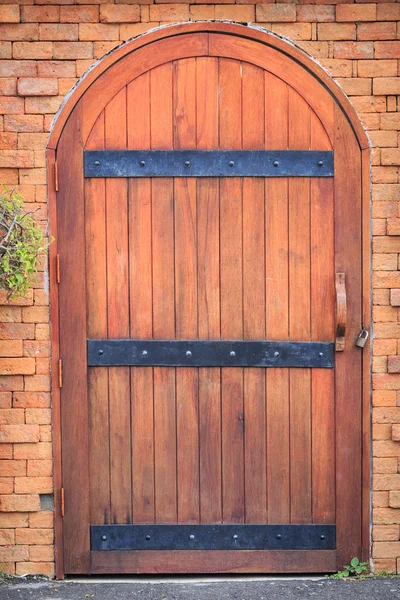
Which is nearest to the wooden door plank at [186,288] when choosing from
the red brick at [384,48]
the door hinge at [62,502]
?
the door hinge at [62,502]

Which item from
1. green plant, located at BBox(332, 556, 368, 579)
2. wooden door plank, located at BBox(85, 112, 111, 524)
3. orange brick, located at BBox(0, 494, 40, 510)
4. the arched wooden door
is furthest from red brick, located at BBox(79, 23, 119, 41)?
green plant, located at BBox(332, 556, 368, 579)

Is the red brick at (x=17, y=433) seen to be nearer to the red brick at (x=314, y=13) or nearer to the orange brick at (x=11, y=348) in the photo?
the orange brick at (x=11, y=348)

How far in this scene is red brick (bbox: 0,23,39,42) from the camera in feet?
13.0

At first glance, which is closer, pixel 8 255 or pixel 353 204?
pixel 8 255

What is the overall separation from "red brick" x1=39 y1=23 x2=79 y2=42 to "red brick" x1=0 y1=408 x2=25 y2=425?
6.14 feet

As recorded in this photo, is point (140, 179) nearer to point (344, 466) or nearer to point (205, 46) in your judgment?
point (205, 46)

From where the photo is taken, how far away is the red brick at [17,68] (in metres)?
3.98

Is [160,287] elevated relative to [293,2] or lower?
lower

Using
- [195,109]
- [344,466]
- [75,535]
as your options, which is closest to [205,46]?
[195,109]

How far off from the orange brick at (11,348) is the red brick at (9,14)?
63.2 inches

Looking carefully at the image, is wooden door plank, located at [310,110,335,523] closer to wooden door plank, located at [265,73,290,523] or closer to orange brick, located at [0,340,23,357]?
wooden door plank, located at [265,73,290,523]

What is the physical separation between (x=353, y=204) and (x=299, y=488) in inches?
58.0

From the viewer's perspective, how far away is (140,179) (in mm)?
4004

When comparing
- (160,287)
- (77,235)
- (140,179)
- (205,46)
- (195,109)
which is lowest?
(160,287)
